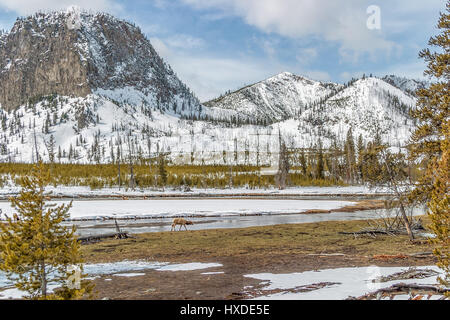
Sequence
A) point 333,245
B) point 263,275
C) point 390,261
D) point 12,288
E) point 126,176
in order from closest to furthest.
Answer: point 12,288
point 263,275
point 390,261
point 333,245
point 126,176

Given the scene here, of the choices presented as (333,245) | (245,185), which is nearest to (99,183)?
(245,185)

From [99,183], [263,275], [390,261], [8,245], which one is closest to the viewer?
[8,245]

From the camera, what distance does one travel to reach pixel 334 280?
9461 millimetres

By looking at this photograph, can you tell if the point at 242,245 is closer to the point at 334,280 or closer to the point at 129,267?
Answer: the point at 129,267

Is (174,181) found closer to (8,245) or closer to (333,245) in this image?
(333,245)

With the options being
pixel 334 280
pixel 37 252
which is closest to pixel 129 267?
pixel 37 252

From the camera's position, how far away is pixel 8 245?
242 inches

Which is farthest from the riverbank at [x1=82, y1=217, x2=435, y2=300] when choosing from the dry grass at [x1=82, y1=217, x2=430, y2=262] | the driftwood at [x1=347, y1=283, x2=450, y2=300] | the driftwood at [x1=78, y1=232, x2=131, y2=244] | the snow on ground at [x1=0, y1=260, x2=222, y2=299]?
the driftwood at [x1=347, y1=283, x2=450, y2=300]

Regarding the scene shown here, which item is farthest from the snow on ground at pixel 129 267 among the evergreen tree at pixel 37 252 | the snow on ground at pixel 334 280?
the evergreen tree at pixel 37 252

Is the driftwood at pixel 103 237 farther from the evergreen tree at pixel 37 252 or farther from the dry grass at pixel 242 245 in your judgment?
the evergreen tree at pixel 37 252
